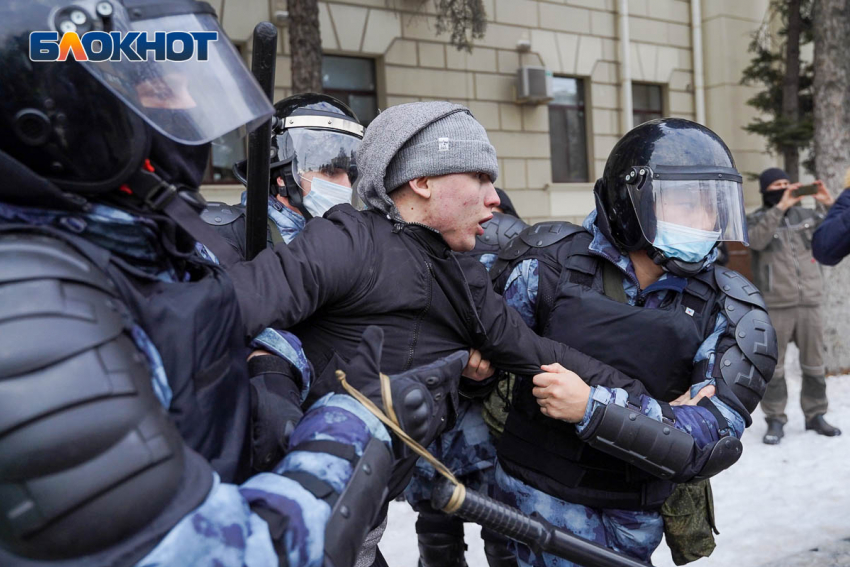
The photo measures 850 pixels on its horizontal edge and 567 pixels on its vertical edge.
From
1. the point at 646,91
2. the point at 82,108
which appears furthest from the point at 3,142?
the point at 646,91

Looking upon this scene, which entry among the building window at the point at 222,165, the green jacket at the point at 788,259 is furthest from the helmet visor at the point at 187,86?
the building window at the point at 222,165

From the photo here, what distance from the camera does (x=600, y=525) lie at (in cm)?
211

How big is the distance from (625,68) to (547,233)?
911 centimetres

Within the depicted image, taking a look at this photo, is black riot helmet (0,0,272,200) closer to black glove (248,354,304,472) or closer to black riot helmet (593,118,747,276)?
black glove (248,354,304,472)

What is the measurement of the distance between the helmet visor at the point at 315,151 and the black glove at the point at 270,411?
1.16 m

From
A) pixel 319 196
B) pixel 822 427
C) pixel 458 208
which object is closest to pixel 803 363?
pixel 822 427

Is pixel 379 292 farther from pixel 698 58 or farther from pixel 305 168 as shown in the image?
pixel 698 58

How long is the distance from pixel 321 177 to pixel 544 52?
26.8 feet

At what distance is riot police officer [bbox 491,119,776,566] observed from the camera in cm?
189

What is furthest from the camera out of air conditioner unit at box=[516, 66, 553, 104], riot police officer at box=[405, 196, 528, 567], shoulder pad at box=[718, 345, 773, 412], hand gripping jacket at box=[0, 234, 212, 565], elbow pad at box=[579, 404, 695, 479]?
air conditioner unit at box=[516, 66, 553, 104]

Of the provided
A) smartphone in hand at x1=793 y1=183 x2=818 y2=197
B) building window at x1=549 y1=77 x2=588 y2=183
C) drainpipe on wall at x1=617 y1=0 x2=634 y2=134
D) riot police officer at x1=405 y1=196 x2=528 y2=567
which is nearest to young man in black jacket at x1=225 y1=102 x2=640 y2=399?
riot police officer at x1=405 y1=196 x2=528 y2=567

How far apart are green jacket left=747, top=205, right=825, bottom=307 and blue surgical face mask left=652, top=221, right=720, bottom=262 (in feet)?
13.8

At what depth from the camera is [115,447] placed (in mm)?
832

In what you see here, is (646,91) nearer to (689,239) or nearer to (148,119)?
(689,239)
